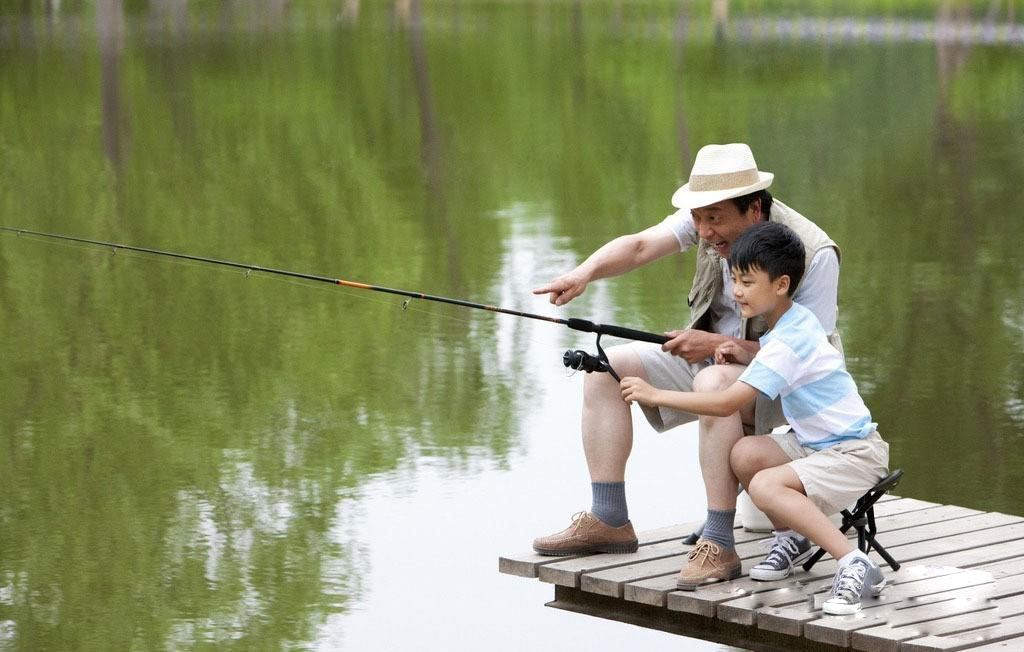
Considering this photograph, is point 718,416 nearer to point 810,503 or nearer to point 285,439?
point 810,503

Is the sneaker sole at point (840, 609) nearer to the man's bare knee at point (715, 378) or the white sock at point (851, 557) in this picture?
the white sock at point (851, 557)

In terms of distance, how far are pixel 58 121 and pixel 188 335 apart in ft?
38.6

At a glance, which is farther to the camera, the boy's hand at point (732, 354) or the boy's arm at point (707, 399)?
the boy's hand at point (732, 354)

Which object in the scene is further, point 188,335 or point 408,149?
point 408,149

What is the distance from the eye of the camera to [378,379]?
7.09 metres

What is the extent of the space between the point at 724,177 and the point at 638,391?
1.75 ft

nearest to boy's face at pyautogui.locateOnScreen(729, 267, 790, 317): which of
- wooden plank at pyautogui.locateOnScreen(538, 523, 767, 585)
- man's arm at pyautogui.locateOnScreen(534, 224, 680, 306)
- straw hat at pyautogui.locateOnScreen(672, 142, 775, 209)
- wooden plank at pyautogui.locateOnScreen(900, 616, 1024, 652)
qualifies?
straw hat at pyautogui.locateOnScreen(672, 142, 775, 209)

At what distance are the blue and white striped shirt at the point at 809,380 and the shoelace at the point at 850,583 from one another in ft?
0.91

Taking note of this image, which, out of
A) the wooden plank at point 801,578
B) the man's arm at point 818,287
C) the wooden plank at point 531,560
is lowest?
the wooden plank at point 531,560

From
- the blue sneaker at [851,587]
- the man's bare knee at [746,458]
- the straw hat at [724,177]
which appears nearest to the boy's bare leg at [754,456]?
the man's bare knee at [746,458]

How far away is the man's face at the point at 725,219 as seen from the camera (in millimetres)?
4152

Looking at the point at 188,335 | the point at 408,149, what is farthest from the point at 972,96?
the point at 188,335

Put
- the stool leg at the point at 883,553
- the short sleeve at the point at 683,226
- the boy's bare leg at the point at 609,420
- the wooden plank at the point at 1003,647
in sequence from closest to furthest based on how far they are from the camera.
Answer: the wooden plank at the point at 1003,647, the stool leg at the point at 883,553, the boy's bare leg at the point at 609,420, the short sleeve at the point at 683,226

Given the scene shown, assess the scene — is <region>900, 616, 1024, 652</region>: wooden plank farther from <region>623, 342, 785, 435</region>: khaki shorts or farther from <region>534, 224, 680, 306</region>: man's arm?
<region>534, 224, 680, 306</region>: man's arm
